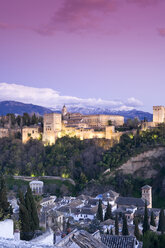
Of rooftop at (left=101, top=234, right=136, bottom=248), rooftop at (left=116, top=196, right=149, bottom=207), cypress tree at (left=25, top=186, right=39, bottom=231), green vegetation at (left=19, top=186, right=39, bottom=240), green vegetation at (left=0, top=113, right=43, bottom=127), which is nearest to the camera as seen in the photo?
rooftop at (left=101, top=234, right=136, bottom=248)

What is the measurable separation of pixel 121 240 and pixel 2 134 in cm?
4509

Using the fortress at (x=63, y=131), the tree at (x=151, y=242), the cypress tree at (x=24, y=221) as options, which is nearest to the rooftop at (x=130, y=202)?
the fortress at (x=63, y=131)

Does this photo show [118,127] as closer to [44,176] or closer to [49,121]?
A: [49,121]

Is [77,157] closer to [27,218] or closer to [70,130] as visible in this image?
[70,130]

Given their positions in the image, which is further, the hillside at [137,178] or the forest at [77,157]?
the forest at [77,157]

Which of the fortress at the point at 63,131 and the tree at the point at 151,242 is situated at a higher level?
the fortress at the point at 63,131

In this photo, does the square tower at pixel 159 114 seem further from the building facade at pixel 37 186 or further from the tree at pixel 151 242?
the tree at pixel 151 242

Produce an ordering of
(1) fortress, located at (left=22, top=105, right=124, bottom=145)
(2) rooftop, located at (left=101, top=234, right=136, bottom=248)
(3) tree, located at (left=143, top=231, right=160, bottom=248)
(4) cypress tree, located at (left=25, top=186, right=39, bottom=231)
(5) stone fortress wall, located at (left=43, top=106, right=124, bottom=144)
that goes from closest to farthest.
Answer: (3) tree, located at (left=143, top=231, right=160, bottom=248), (2) rooftop, located at (left=101, top=234, right=136, bottom=248), (4) cypress tree, located at (left=25, top=186, right=39, bottom=231), (5) stone fortress wall, located at (left=43, top=106, right=124, bottom=144), (1) fortress, located at (left=22, top=105, right=124, bottom=145)

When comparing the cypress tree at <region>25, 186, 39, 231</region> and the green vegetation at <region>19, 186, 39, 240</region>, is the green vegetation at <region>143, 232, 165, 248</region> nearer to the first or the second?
the green vegetation at <region>19, 186, 39, 240</region>

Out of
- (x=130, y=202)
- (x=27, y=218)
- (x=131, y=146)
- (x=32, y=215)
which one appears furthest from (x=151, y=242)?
(x=131, y=146)

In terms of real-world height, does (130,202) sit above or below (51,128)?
below

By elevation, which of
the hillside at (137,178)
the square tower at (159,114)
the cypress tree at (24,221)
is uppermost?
the square tower at (159,114)

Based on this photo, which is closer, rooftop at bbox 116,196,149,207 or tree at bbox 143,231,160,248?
tree at bbox 143,231,160,248

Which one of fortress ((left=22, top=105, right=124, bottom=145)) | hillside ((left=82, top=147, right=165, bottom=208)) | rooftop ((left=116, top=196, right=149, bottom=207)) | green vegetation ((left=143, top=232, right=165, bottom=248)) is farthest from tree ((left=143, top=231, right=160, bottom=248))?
fortress ((left=22, top=105, right=124, bottom=145))
